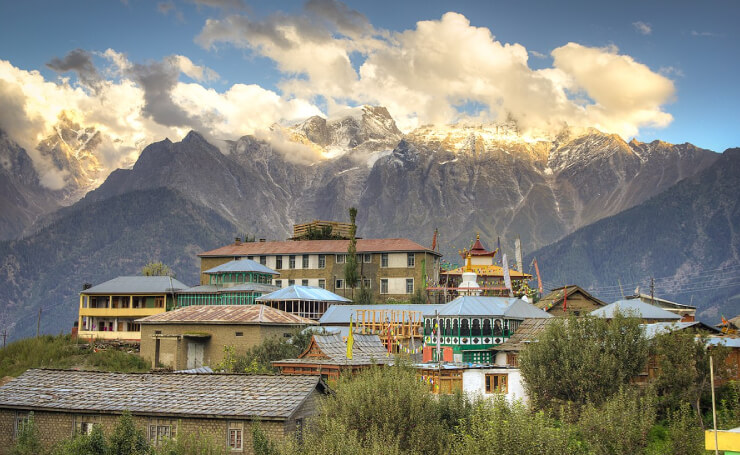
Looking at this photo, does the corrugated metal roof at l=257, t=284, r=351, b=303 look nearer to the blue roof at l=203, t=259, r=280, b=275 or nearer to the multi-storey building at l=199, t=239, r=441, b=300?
the blue roof at l=203, t=259, r=280, b=275

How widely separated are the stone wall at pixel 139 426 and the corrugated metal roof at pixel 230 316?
32022mm

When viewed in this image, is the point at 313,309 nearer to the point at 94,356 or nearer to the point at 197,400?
the point at 94,356

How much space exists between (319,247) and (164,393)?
A: 2666 inches

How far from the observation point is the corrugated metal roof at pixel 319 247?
347 ft

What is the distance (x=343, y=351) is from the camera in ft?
204

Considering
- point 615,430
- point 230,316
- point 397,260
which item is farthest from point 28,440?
point 397,260

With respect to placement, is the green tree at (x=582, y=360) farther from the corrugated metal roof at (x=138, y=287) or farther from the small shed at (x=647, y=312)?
the corrugated metal roof at (x=138, y=287)

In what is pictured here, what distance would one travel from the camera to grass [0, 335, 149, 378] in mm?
75287

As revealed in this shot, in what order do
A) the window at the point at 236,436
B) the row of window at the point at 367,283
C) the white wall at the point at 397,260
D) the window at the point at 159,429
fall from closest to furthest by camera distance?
the window at the point at 236,436, the window at the point at 159,429, the row of window at the point at 367,283, the white wall at the point at 397,260

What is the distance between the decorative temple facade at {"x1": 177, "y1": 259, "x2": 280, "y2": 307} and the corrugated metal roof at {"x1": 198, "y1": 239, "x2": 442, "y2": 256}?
27.6ft

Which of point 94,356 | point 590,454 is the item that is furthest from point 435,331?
point 590,454

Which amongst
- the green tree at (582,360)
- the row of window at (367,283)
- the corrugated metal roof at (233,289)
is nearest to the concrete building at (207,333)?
the corrugated metal roof at (233,289)

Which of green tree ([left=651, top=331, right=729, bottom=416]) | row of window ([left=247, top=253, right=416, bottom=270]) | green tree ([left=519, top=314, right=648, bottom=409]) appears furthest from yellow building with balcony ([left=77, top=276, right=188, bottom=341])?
green tree ([left=651, top=331, right=729, bottom=416])

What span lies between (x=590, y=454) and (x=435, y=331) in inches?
1650
